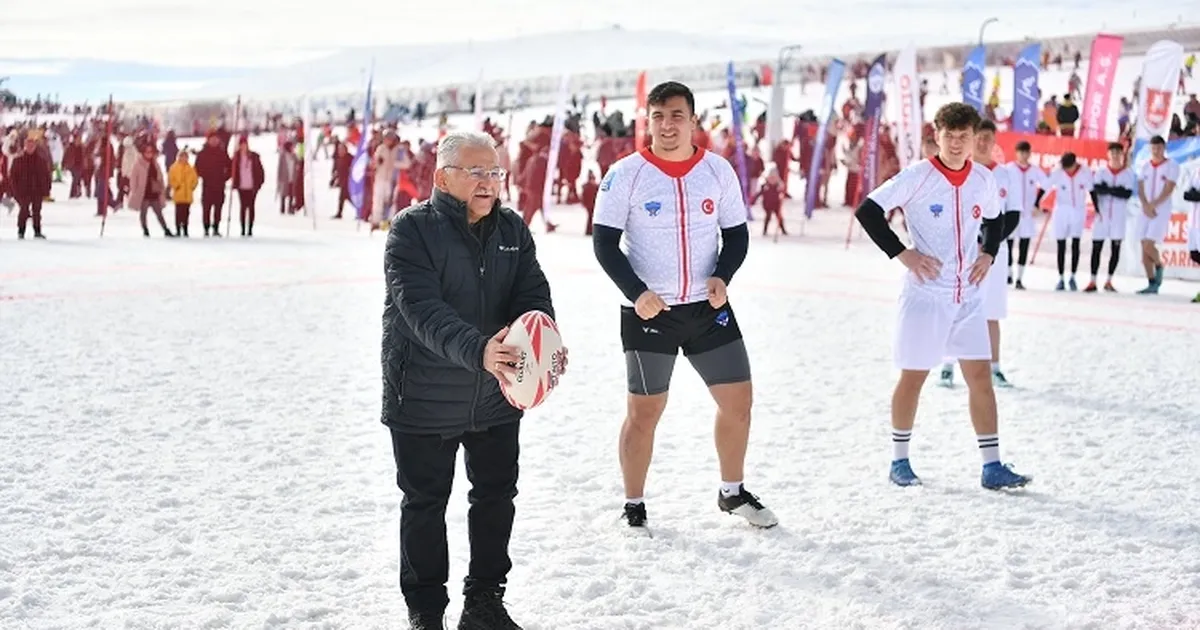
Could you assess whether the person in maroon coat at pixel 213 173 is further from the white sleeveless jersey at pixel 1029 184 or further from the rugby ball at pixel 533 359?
the rugby ball at pixel 533 359

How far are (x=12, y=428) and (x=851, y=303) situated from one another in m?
8.03

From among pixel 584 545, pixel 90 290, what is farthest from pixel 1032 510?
pixel 90 290

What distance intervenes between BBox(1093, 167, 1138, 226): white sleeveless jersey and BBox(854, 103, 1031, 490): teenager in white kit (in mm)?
9114

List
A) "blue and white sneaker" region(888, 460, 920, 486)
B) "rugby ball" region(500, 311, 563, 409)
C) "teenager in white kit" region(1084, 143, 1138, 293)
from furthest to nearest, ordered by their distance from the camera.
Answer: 1. "teenager in white kit" region(1084, 143, 1138, 293)
2. "blue and white sneaker" region(888, 460, 920, 486)
3. "rugby ball" region(500, 311, 563, 409)

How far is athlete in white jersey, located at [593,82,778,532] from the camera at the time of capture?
4703 mm

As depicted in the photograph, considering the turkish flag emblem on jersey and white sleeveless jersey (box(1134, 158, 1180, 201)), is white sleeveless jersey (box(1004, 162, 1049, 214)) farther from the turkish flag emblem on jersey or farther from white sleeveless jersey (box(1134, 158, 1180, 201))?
the turkish flag emblem on jersey

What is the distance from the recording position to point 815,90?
53875 mm

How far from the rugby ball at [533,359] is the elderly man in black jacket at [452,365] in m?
0.05

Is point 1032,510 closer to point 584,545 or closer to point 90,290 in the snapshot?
point 584,545

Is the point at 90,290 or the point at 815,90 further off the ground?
the point at 815,90

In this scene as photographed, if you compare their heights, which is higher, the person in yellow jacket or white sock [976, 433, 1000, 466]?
the person in yellow jacket

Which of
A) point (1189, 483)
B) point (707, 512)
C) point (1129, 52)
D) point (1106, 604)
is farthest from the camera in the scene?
point (1129, 52)

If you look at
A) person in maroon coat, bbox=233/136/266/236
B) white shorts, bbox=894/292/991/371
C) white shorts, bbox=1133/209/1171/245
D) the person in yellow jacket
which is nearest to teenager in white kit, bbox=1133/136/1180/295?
white shorts, bbox=1133/209/1171/245

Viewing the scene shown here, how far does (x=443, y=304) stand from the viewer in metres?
3.41
